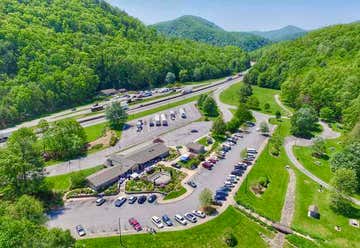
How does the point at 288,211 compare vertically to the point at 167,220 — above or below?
below

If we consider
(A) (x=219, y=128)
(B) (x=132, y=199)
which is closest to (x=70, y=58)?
(A) (x=219, y=128)

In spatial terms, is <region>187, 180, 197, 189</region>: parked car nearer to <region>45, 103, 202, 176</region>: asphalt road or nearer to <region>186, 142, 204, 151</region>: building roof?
<region>186, 142, 204, 151</region>: building roof

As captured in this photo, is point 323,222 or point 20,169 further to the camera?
point 20,169

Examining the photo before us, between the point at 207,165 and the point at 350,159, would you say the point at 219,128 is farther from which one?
the point at 350,159

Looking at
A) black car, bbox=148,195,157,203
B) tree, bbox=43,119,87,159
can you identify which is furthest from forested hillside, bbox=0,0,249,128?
black car, bbox=148,195,157,203

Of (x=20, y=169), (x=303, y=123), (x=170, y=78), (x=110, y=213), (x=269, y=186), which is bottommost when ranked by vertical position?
(x=110, y=213)

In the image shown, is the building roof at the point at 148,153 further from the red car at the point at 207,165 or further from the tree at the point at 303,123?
the tree at the point at 303,123
